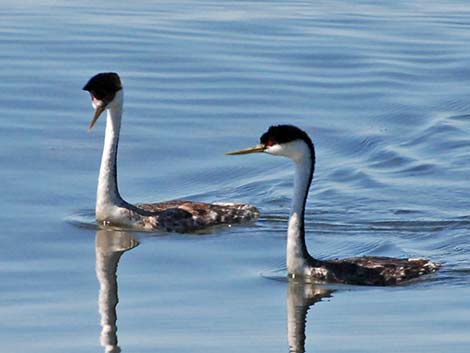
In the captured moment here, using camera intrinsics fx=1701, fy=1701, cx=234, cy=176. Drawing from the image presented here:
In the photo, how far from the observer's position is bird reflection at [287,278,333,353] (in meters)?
11.9

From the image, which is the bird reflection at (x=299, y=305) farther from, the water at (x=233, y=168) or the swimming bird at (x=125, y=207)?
the swimming bird at (x=125, y=207)

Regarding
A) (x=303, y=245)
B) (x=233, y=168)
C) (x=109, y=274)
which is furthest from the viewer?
(x=233, y=168)

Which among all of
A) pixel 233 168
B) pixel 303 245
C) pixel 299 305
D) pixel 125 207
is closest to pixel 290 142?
pixel 303 245

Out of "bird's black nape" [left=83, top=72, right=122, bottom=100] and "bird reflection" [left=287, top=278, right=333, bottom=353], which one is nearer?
"bird reflection" [left=287, top=278, right=333, bottom=353]

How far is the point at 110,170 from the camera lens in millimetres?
16109

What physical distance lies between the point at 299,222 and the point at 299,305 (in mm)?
917

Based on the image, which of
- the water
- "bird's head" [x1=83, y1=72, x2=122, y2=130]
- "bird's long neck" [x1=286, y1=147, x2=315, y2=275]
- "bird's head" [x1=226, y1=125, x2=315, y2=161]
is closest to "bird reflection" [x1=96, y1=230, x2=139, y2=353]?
the water

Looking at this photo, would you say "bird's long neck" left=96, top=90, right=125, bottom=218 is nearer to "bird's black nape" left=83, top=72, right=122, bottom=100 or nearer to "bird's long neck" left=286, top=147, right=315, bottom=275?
"bird's black nape" left=83, top=72, right=122, bottom=100

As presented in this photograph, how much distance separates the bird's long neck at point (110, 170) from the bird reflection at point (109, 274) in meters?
0.30

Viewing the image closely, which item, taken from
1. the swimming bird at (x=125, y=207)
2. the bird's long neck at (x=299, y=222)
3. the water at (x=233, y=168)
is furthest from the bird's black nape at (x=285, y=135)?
the swimming bird at (x=125, y=207)

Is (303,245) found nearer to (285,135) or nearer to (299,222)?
(299,222)

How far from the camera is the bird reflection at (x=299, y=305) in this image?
11.9 metres

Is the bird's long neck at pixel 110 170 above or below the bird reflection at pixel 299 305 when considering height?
above

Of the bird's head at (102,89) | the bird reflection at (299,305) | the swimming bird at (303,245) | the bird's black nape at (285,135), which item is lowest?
the bird reflection at (299,305)
